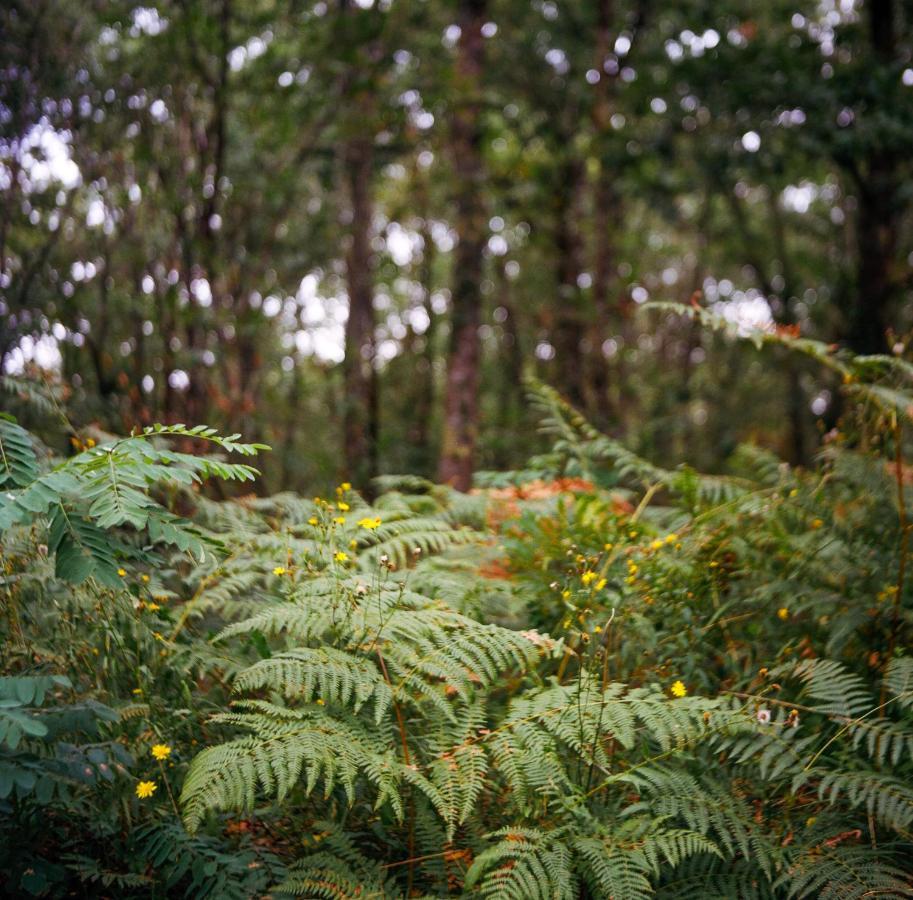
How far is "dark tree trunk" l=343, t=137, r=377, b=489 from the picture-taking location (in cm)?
1038

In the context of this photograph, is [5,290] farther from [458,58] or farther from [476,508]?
[458,58]

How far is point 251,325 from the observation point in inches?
322

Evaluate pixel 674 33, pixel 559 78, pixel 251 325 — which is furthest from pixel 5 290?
pixel 559 78

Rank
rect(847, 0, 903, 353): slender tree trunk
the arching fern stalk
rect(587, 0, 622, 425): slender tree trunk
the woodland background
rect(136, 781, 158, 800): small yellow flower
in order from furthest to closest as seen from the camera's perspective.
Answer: rect(587, 0, 622, 425): slender tree trunk
rect(847, 0, 903, 353): slender tree trunk
the woodland background
rect(136, 781, 158, 800): small yellow flower
the arching fern stalk

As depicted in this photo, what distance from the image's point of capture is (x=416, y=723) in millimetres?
2719

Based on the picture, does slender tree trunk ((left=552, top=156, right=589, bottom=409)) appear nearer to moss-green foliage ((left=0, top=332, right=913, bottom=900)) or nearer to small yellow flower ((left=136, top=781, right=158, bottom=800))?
moss-green foliage ((left=0, top=332, right=913, bottom=900))

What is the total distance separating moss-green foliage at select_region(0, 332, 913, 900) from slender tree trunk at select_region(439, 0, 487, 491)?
5.07 meters

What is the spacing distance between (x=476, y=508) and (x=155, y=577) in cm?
183

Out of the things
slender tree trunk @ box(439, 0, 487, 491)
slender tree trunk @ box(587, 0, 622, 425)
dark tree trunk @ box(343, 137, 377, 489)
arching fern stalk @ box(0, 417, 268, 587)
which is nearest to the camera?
arching fern stalk @ box(0, 417, 268, 587)

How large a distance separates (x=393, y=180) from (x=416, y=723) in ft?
51.0

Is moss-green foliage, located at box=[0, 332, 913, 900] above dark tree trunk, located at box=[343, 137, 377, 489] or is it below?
below

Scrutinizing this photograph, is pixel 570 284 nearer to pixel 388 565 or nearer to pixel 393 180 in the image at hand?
pixel 393 180

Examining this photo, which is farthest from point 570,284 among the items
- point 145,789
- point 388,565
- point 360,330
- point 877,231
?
point 145,789

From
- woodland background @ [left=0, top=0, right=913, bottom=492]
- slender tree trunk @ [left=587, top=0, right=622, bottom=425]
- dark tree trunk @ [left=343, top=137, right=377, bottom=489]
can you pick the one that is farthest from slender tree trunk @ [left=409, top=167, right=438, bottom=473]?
slender tree trunk @ [left=587, top=0, right=622, bottom=425]
